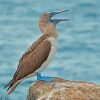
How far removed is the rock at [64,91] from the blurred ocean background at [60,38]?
49.5ft

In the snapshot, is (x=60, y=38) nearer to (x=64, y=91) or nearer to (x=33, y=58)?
(x=33, y=58)

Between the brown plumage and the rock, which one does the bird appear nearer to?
the brown plumage

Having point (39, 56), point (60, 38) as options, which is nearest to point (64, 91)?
point (39, 56)

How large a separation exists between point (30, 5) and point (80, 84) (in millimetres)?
34629

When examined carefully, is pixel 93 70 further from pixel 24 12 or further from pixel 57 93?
pixel 57 93

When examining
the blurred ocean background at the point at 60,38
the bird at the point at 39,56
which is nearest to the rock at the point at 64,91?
the bird at the point at 39,56

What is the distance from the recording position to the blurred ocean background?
3866 centimetres

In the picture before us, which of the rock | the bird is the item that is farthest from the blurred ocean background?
the rock

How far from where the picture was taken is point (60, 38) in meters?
43.3

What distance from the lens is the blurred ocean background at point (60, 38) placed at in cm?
3866

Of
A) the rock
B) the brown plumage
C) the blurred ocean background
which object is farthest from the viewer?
the blurred ocean background

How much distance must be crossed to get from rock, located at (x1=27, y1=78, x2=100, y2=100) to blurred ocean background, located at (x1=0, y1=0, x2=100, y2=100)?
1508 cm

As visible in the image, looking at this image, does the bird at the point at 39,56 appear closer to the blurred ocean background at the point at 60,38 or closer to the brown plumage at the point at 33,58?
the brown plumage at the point at 33,58

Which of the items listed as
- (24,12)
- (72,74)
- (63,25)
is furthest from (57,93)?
(24,12)
